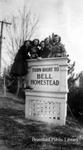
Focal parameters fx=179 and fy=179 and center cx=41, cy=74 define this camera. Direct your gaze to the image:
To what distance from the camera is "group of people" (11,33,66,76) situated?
12.0 ft

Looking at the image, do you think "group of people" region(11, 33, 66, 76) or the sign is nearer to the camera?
the sign

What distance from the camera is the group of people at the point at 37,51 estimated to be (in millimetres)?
3645

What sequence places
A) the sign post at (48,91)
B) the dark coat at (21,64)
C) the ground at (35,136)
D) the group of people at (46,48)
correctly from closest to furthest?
the ground at (35,136) < the sign post at (48,91) < the group of people at (46,48) < the dark coat at (21,64)

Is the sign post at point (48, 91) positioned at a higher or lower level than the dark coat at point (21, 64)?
lower

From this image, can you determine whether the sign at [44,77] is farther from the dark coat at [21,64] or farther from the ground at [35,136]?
the ground at [35,136]

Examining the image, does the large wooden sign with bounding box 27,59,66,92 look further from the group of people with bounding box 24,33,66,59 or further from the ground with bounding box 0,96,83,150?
the ground with bounding box 0,96,83,150

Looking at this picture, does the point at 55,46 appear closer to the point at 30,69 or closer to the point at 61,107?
the point at 30,69

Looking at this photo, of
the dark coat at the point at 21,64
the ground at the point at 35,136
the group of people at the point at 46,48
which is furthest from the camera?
the dark coat at the point at 21,64

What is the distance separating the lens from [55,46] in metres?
3.63

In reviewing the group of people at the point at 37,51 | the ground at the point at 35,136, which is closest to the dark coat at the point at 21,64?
the group of people at the point at 37,51

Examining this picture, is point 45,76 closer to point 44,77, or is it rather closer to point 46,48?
point 44,77

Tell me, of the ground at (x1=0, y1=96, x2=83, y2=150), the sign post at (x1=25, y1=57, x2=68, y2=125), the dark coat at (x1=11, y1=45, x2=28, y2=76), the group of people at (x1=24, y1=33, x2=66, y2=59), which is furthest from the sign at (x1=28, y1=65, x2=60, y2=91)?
the ground at (x1=0, y1=96, x2=83, y2=150)

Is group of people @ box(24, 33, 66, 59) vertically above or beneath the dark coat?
above

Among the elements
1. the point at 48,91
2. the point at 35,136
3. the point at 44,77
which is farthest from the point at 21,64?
the point at 35,136
